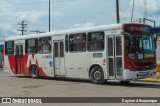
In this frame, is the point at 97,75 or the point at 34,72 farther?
the point at 34,72

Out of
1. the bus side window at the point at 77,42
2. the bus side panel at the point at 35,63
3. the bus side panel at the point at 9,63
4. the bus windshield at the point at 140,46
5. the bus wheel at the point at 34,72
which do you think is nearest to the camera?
the bus windshield at the point at 140,46

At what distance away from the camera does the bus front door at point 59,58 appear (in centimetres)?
2215

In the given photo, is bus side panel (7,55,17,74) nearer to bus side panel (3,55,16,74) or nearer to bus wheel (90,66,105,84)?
bus side panel (3,55,16,74)

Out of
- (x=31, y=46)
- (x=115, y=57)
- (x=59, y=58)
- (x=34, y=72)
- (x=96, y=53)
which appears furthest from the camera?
(x=34, y=72)

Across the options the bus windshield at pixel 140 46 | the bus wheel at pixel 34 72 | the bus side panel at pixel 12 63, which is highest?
the bus windshield at pixel 140 46

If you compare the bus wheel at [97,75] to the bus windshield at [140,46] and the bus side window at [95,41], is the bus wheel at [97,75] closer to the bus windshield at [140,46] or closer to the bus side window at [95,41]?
the bus side window at [95,41]

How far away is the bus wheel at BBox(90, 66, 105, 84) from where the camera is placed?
19.4m

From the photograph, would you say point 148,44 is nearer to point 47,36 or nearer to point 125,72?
point 125,72

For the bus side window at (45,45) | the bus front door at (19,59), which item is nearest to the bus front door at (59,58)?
the bus side window at (45,45)

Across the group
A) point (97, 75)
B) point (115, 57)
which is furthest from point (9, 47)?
point (115, 57)

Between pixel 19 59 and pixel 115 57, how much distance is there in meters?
9.47

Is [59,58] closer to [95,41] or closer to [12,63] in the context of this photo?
[95,41]

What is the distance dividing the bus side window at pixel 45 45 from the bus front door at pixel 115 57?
17.3 feet

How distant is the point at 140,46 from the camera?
18719 millimetres
